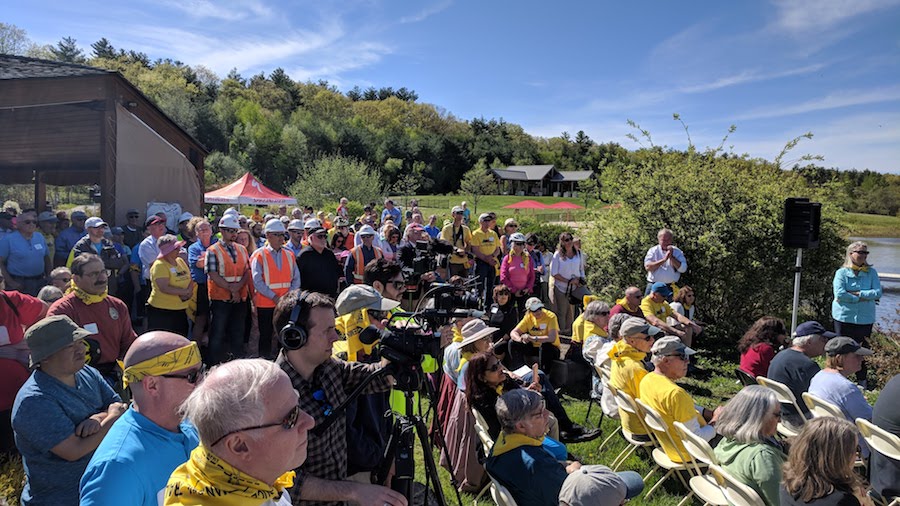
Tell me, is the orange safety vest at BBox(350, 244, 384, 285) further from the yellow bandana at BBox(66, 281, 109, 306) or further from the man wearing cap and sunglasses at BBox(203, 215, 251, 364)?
the yellow bandana at BBox(66, 281, 109, 306)

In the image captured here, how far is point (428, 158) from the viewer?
64.9 metres

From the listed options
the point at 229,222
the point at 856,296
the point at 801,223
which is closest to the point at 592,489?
the point at 229,222

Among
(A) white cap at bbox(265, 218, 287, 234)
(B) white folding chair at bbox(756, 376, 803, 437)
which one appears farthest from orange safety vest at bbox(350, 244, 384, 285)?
(B) white folding chair at bbox(756, 376, 803, 437)

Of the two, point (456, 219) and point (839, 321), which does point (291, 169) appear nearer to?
point (456, 219)

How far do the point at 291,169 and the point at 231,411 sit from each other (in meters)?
53.6

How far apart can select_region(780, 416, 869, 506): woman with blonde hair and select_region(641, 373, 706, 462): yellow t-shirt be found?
3.88 feet

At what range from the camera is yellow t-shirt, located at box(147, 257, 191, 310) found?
6016 mm

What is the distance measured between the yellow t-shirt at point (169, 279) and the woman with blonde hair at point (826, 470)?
5.81 m

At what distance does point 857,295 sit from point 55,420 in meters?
8.44

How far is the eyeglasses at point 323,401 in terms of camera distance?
8.17ft

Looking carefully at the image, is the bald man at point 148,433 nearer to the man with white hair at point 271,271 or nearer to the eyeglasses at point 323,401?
the eyeglasses at point 323,401

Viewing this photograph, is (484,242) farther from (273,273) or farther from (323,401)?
(323,401)

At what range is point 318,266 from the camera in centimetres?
713

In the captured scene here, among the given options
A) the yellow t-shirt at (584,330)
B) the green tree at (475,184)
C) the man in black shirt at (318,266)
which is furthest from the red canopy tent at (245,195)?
the green tree at (475,184)
